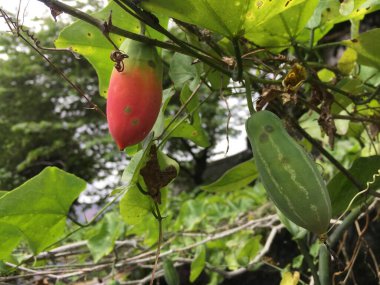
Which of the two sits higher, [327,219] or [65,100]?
[65,100]

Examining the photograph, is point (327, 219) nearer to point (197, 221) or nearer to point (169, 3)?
point (169, 3)

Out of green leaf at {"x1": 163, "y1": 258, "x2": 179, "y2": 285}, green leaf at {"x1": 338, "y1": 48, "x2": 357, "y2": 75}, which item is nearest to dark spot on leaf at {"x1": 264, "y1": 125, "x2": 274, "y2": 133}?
green leaf at {"x1": 338, "y1": 48, "x2": 357, "y2": 75}

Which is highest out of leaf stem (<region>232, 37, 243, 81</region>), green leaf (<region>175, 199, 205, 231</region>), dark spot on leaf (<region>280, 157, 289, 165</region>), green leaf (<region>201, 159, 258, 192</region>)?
green leaf (<region>175, 199, 205, 231</region>)

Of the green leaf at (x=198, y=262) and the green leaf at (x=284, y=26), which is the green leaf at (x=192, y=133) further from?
the green leaf at (x=198, y=262)

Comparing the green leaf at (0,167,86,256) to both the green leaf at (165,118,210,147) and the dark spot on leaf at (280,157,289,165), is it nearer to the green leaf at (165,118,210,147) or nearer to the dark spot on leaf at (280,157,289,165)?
the green leaf at (165,118,210,147)

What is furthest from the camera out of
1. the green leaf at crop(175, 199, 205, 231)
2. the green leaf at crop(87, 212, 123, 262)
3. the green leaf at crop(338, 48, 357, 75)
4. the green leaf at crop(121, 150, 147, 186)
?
the green leaf at crop(175, 199, 205, 231)

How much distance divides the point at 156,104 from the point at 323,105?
308 millimetres

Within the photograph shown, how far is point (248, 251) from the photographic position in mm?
1045

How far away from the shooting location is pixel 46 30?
5.95 meters

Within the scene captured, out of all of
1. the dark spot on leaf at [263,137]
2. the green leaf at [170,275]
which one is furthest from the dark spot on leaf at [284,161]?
the green leaf at [170,275]

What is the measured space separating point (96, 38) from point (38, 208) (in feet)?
0.71

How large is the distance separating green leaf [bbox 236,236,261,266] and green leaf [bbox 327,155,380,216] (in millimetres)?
444

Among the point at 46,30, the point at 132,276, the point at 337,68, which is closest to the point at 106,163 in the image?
the point at 46,30

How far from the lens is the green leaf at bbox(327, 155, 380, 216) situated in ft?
1.86
